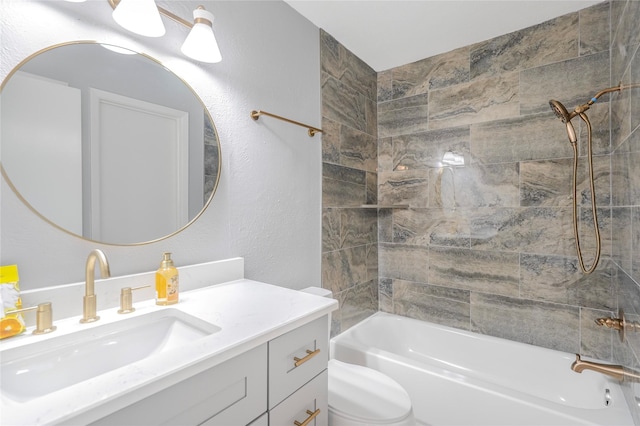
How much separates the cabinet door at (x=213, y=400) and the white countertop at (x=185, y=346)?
0.03 m

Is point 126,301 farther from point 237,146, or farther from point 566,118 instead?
point 566,118

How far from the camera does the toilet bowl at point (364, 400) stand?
121 centimetres

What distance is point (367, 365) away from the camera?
1771 millimetres

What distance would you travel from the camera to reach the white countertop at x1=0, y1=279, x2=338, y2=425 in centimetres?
52

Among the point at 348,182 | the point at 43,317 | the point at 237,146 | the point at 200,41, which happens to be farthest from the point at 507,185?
the point at 43,317

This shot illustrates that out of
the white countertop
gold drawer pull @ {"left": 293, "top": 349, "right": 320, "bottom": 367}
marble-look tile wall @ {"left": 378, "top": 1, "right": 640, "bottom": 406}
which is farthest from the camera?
marble-look tile wall @ {"left": 378, "top": 1, "right": 640, "bottom": 406}

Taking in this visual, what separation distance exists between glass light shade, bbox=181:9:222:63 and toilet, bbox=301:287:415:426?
1.53 metres

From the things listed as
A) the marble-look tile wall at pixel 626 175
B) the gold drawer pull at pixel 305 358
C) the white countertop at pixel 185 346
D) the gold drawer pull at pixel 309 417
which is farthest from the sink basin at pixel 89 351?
the marble-look tile wall at pixel 626 175

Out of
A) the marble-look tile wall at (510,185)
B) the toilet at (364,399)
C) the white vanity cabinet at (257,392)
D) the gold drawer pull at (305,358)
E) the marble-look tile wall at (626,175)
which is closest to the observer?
the white vanity cabinet at (257,392)

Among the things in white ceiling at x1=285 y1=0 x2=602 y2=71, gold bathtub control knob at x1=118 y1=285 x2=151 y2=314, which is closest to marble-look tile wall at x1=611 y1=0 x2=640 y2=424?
white ceiling at x1=285 y1=0 x2=602 y2=71

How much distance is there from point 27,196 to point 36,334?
15.3 inches

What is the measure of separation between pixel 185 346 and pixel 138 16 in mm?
1040

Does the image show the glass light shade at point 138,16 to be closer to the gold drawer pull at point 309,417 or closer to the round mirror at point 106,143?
the round mirror at point 106,143

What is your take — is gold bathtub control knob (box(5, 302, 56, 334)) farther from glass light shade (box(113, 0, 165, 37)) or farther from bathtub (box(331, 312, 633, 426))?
bathtub (box(331, 312, 633, 426))
